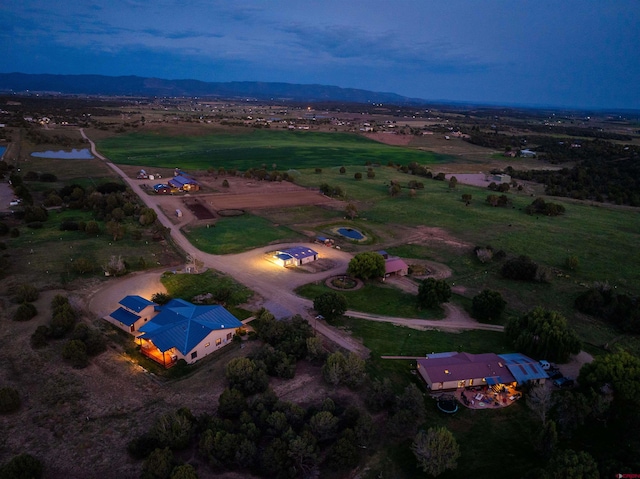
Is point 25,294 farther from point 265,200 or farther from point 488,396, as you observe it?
point 265,200

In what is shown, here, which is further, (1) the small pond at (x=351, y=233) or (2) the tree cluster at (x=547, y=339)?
(1) the small pond at (x=351, y=233)

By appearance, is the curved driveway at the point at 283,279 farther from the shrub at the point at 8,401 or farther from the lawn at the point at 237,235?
the shrub at the point at 8,401

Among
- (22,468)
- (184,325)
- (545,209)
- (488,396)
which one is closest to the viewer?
(22,468)

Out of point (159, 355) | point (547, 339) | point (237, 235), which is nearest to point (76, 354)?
point (159, 355)

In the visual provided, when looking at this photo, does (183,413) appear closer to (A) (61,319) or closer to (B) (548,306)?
(A) (61,319)

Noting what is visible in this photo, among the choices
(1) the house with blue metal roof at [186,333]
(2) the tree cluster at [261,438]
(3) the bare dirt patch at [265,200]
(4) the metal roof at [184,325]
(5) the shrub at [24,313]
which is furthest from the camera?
(3) the bare dirt patch at [265,200]

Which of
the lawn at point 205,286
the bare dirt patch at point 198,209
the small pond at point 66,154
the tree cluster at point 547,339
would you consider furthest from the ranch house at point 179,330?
the small pond at point 66,154

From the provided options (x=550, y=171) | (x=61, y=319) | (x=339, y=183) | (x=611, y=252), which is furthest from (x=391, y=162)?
(x=61, y=319)
